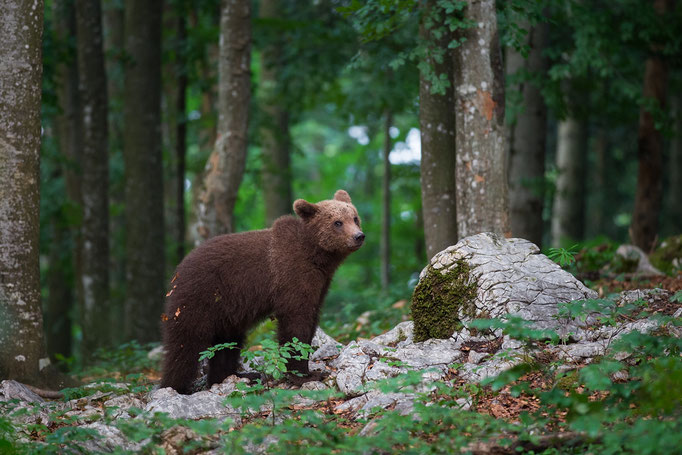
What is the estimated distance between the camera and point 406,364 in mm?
5973

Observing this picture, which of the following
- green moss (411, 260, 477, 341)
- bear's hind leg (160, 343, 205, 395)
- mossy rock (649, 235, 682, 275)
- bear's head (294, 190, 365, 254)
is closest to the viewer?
bear's hind leg (160, 343, 205, 395)

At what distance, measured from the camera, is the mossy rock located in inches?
390

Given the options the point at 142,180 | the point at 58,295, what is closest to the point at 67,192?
the point at 58,295

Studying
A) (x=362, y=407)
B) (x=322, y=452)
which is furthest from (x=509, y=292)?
(x=322, y=452)

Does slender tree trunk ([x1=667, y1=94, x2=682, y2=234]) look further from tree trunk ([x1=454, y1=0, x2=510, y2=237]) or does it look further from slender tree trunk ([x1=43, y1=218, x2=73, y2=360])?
slender tree trunk ([x1=43, y1=218, x2=73, y2=360])

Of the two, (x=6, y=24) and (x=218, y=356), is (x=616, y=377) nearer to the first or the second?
(x=218, y=356)

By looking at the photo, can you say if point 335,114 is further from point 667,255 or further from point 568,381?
point 568,381

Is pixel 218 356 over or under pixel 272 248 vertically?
under

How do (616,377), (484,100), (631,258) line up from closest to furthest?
(616,377) → (484,100) → (631,258)

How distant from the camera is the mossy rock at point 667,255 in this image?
32.5 feet

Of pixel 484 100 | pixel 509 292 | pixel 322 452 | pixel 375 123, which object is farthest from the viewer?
pixel 375 123

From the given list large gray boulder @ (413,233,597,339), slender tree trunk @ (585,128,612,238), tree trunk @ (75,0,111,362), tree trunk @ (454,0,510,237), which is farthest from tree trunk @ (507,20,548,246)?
slender tree trunk @ (585,128,612,238)

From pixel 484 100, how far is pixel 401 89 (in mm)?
6943

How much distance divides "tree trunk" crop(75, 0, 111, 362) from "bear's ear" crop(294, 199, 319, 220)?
772cm
